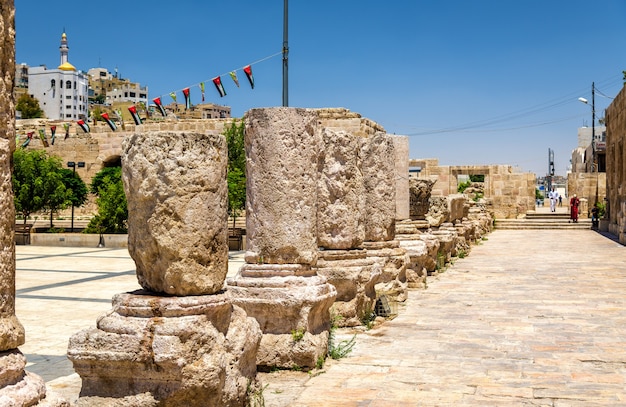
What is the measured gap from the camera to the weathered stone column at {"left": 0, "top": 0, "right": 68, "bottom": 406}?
250 cm

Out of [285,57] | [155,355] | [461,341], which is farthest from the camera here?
[285,57]

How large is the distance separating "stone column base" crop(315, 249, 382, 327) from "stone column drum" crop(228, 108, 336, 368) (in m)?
0.90

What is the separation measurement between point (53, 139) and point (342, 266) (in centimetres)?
2336

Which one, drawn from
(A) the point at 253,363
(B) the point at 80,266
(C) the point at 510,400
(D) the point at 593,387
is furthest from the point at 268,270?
(B) the point at 80,266

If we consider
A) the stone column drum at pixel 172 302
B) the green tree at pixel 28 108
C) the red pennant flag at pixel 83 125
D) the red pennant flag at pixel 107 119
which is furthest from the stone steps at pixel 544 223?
the green tree at pixel 28 108

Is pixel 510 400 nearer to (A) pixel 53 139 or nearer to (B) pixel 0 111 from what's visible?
(B) pixel 0 111

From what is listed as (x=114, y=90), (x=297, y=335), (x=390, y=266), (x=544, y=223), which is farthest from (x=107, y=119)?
(x=114, y=90)

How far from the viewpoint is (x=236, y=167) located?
21469mm

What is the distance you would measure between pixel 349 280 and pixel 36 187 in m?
15.8

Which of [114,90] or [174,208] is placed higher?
[114,90]

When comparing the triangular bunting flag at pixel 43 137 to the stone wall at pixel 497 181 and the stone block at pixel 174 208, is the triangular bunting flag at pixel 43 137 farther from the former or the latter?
the stone block at pixel 174 208

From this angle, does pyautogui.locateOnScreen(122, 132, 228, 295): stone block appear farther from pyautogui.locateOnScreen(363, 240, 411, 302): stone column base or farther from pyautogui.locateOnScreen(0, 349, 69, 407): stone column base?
pyautogui.locateOnScreen(363, 240, 411, 302): stone column base

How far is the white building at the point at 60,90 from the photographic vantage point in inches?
4058

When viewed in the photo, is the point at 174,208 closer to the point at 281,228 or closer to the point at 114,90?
the point at 281,228
